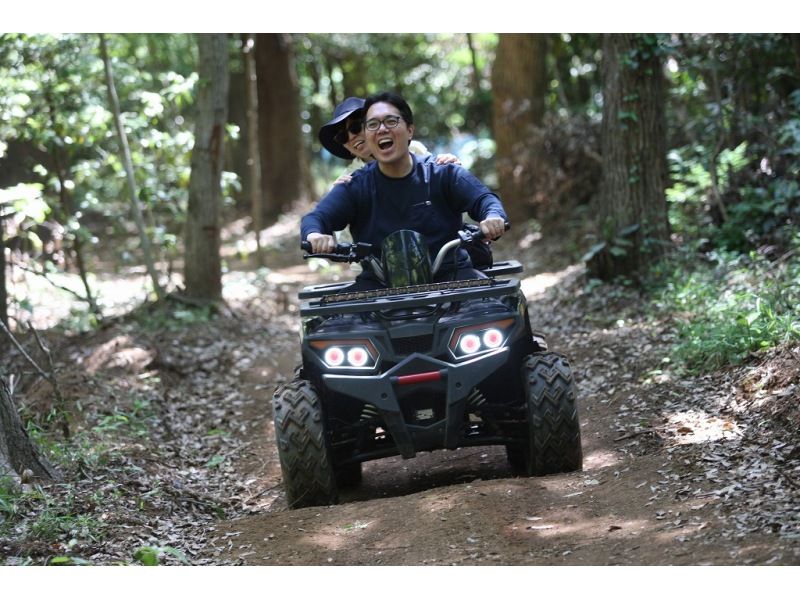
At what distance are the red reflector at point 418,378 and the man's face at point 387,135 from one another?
1.52 meters

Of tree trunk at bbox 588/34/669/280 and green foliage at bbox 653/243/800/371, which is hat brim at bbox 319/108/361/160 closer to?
green foliage at bbox 653/243/800/371

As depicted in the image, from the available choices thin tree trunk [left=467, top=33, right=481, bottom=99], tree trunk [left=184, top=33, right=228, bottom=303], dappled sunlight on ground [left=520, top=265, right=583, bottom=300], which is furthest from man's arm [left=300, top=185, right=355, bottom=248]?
thin tree trunk [left=467, top=33, right=481, bottom=99]

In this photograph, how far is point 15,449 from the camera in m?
5.57

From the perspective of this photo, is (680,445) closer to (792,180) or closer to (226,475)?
(226,475)

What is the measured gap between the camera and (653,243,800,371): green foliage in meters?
6.84

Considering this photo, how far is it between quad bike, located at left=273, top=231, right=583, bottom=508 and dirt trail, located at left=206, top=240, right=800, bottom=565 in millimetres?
289

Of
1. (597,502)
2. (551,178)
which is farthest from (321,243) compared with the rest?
(551,178)

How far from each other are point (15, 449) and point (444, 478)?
2.67m

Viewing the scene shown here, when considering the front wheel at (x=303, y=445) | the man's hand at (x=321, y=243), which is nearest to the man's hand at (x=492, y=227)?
the man's hand at (x=321, y=243)

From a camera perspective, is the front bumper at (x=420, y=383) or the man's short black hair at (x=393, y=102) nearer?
the front bumper at (x=420, y=383)

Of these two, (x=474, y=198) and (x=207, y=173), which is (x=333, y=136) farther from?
(x=207, y=173)

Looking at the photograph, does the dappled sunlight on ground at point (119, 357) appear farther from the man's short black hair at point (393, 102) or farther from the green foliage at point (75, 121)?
the man's short black hair at point (393, 102)

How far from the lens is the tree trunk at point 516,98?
645 inches

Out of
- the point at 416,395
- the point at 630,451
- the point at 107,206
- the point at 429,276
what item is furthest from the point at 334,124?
the point at 107,206
